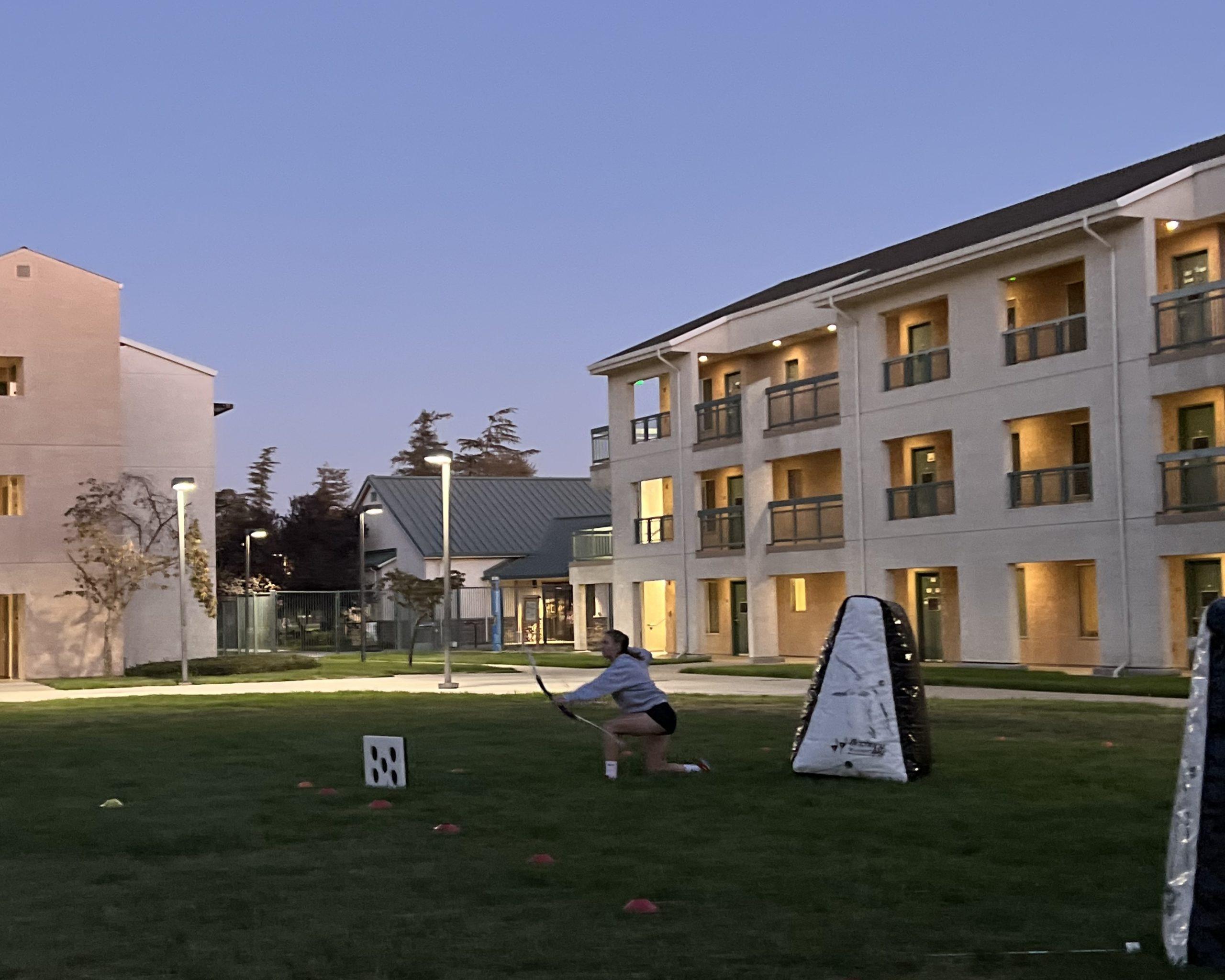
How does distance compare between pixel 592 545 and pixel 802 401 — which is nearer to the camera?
pixel 802 401

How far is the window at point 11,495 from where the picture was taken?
38.6 metres

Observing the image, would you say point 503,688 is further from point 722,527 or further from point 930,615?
point 722,527

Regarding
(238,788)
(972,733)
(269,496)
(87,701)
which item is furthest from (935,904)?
(269,496)

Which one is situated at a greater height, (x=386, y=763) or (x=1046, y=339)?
(x=1046, y=339)

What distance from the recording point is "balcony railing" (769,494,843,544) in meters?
39.7

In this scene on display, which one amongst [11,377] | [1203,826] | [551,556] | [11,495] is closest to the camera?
[1203,826]

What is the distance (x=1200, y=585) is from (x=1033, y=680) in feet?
13.6

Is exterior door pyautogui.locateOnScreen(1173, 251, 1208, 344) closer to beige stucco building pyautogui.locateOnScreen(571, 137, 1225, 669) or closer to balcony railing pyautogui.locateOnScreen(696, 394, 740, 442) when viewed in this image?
beige stucco building pyautogui.locateOnScreen(571, 137, 1225, 669)

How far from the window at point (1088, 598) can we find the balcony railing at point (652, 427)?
14.8 metres

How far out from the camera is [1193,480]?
29016mm

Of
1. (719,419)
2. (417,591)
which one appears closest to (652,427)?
(719,419)

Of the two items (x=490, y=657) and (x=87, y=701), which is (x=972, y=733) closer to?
(x=87, y=701)

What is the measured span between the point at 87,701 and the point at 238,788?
14975mm

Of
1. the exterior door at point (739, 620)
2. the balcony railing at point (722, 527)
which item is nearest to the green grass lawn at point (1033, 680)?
the balcony railing at point (722, 527)
